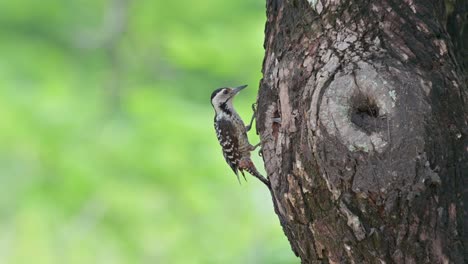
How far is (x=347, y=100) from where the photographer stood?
3197 mm

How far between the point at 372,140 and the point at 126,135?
11.2 ft

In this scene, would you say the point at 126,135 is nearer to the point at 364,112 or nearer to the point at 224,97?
the point at 224,97

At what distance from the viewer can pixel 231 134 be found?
554cm

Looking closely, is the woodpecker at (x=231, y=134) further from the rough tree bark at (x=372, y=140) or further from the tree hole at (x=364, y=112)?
the tree hole at (x=364, y=112)

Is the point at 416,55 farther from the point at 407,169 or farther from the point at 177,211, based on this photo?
the point at 177,211

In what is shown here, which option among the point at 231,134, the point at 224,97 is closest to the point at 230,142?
the point at 231,134

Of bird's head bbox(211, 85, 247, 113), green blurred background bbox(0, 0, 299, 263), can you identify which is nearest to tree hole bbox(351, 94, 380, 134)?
bird's head bbox(211, 85, 247, 113)

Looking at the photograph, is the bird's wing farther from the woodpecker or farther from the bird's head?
the bird's head

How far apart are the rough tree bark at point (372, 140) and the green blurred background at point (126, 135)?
105 inches

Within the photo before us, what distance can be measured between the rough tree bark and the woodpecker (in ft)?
6.17

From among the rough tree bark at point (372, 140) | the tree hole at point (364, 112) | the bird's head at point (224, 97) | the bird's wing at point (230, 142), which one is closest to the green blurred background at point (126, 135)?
the bird's head at point (224, 97)

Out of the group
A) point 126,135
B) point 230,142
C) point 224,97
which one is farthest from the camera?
point 126,135

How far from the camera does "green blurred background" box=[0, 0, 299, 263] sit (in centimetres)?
607

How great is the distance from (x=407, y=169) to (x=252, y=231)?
359cm
